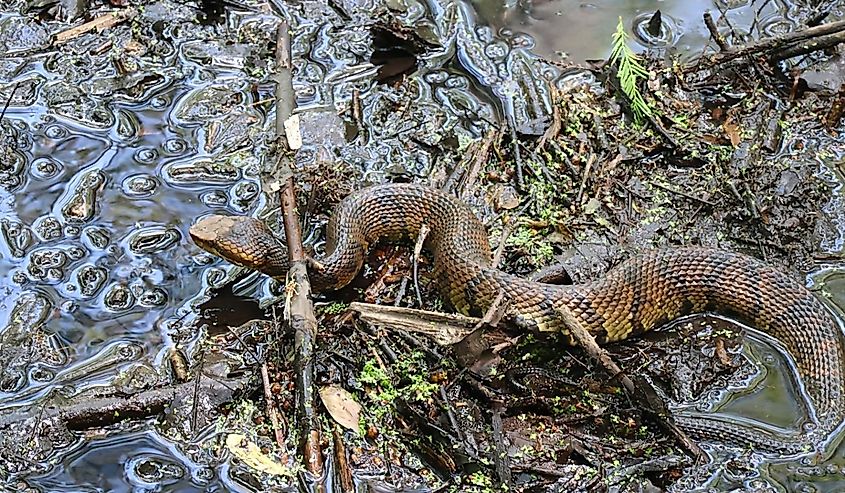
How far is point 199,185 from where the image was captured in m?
6.21

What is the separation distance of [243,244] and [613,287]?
2327mm

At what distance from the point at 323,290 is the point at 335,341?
470 millimetres

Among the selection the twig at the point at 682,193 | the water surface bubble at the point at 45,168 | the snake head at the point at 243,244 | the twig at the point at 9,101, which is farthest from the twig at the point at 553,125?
the twig at the point at 9,101

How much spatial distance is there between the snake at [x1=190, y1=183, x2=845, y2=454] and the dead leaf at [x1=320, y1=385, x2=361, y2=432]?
0.80 metres

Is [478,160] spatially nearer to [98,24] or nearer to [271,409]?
[271,409]

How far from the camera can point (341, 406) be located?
4.98 metres

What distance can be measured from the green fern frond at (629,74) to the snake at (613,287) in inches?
61.3

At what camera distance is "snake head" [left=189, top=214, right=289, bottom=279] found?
5488mm

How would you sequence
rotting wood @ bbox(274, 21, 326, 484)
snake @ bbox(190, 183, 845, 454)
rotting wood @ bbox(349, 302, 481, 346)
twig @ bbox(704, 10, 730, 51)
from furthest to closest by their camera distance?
twig @ bbox(704, 10, 730, 51) → snake @ bbox(190, 183, 845, 454) → rotting wood @ bbox(349, 302, 481, 346) → rotting wood @ bbox(274, 21, 326, 484)

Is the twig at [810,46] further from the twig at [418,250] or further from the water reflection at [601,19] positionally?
the twig at [418,250]

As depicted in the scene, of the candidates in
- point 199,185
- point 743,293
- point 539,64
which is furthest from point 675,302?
point 199,185

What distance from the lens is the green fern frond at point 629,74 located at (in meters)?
6.83

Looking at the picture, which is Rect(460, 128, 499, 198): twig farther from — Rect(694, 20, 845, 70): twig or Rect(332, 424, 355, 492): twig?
Rect(332, 424, 355, 492): twig

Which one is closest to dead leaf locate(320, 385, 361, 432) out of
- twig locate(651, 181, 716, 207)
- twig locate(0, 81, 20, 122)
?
twig locate(651, 181, 716, 207)
